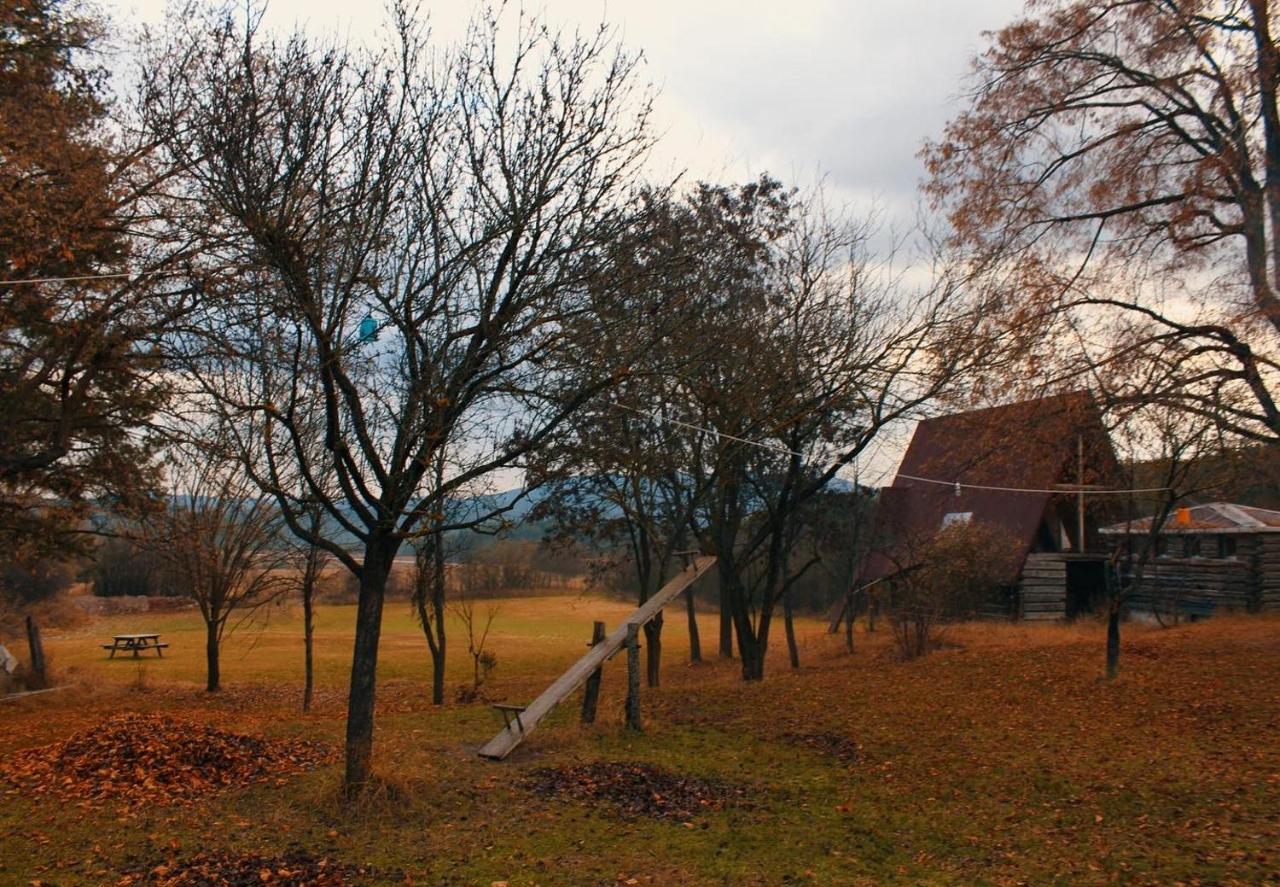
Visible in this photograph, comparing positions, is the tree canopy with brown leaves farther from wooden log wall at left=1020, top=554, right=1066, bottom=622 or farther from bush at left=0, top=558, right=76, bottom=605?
bush at left=0, top=558, right=76, bottom=605

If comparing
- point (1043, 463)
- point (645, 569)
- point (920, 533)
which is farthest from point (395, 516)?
point (920, 533)

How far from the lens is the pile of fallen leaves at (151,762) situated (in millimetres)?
8000

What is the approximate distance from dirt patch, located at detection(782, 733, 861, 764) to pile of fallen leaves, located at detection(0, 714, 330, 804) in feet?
16.2

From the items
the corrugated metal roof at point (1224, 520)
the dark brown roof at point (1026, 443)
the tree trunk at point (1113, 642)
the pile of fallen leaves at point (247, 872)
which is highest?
the dark brown roof at point (1026, 443)

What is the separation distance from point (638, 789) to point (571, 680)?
7.73ft

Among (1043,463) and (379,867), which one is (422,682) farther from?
(379,867)

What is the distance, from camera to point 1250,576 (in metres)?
23.0

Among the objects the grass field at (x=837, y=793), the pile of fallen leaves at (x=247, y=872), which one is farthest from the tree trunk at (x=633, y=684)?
the pile of fallen leaves at (x=247, y=872)

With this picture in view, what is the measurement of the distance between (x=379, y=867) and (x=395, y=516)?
8.62 feet

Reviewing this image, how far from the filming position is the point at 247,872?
589 cm

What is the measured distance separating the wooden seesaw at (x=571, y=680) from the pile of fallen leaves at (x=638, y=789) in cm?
70

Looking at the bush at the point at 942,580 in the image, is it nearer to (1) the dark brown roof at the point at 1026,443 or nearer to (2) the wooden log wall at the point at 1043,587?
(2) the wooden log wall at the point at 1043,587

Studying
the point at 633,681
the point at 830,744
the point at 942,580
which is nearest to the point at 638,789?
the point at 830,744

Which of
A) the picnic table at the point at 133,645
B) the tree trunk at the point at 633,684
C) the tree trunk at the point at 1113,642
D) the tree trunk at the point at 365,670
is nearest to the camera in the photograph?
the tree trunk at the point at 365,670
